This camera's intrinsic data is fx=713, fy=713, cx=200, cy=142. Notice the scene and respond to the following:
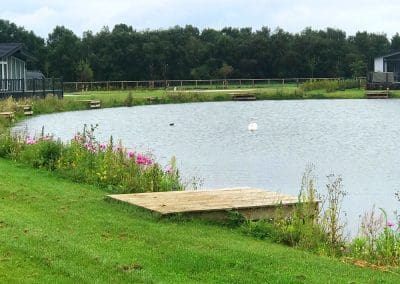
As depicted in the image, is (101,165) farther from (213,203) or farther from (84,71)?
(84,71)

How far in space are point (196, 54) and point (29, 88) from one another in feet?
141

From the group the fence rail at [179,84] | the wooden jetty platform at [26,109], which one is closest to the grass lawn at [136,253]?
the wooden jetty platform at [26,109]

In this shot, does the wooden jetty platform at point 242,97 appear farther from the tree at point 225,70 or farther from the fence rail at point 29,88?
the tree at point 225,70

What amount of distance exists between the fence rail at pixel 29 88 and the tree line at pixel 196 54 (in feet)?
110

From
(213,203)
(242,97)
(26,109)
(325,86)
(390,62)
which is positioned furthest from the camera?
(390,62)

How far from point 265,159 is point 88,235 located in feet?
39.8

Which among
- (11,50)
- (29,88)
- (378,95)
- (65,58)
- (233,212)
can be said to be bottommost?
(233,212)

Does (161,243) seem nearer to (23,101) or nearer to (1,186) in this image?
(1,186)

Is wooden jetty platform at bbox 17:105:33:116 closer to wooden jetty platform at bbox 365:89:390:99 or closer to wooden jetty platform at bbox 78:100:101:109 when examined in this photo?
wooden jetty platform at bbox 78:100:101:109

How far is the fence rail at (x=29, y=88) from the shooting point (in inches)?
1702

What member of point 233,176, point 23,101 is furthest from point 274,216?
point 23,101

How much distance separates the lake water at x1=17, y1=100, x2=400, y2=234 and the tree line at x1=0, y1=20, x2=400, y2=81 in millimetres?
43257

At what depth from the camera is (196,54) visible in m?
87.2

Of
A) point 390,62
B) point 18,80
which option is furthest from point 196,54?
point 18,80
